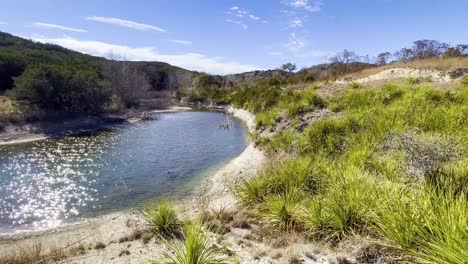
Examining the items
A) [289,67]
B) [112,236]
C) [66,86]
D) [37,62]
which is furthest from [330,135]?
[289,67]

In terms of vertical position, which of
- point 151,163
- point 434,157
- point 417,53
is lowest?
point 151,163

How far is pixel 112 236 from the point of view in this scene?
29.1 feet

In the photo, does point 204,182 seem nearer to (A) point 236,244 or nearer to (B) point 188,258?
(A) point 236,244

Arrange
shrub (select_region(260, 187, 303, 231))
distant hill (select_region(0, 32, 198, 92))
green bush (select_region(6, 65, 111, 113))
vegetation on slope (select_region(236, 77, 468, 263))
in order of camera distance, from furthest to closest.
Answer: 1. distant hill (select_region(0, 32, 198, 92))
2. green bush (select_region(6, 65, 111, 113))
3. shrub (select_region(260, 187, 303, 231))
4. vegetation on slope (select_region(236, 77, 468, 263))

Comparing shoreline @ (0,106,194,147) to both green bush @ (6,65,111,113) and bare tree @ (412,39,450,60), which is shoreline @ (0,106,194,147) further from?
bare tree @ (412,39,450,60)

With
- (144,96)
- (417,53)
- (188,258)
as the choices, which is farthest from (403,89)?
(144,96)

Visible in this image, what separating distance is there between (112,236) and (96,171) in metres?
10.5

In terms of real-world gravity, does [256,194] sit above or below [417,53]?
below

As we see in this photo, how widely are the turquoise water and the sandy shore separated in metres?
1.02

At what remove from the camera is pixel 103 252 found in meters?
7.70

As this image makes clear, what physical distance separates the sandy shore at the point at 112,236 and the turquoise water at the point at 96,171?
102 centimetres

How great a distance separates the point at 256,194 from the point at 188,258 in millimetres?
3893

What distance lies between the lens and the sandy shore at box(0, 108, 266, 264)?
23.9 ft

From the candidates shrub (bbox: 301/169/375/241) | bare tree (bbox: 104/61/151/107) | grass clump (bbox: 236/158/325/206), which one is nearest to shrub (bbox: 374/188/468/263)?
shrub (bbox: 301/169/375/241)
